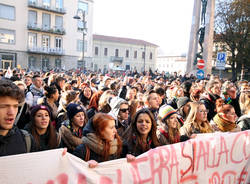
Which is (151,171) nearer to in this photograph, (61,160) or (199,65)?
(61,160)

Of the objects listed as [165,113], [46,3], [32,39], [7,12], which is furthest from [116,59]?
[165,113]

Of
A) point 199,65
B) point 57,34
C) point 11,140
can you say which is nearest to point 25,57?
point 57,34

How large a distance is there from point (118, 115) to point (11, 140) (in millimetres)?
2121

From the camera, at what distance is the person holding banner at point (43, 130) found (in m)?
2.94

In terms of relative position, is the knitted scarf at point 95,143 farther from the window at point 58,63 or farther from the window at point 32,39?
the window at point 58,63

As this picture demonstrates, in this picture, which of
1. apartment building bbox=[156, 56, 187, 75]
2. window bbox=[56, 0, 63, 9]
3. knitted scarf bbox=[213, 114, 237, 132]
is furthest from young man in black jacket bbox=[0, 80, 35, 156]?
apartment building bbox=[156, 56, 187, 75]

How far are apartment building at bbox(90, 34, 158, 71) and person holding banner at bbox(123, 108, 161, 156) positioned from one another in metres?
53.7

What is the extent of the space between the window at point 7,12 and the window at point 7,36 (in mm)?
1937

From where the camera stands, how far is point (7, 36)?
3375 cm

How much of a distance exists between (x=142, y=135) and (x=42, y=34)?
37.9 m

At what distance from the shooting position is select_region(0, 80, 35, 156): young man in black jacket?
2.15 m

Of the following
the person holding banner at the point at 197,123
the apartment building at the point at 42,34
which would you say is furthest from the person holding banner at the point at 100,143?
the apartment building at the point at 42,34

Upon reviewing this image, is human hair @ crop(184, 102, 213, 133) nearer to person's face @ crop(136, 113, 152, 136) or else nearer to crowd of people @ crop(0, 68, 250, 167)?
crowd of people @ crop(0, 68, 250, 167)

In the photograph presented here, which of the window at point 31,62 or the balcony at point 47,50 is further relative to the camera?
the window at point 31,62
